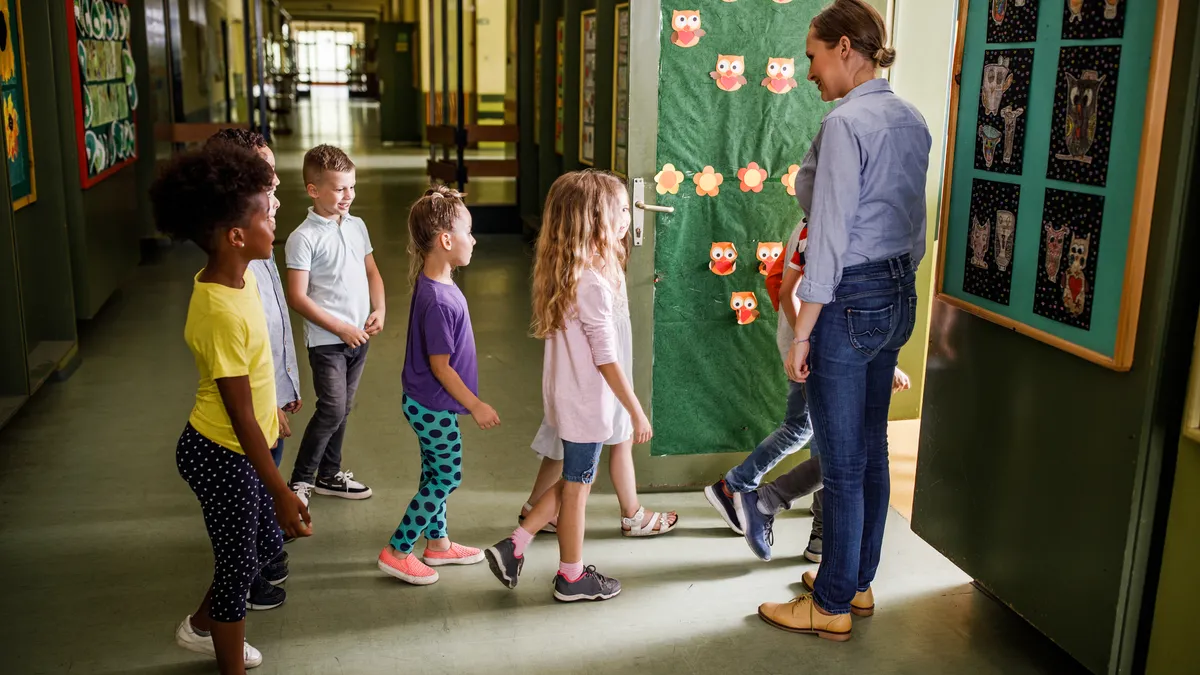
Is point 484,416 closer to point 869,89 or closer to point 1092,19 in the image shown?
point 869,89

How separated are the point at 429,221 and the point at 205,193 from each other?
2.45 feet

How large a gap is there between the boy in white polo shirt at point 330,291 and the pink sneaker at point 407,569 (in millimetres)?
594

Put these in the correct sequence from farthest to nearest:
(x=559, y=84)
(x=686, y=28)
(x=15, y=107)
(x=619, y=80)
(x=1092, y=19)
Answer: (x=559, y=84)
(x=619, y=80)
(x=15, y=107)
(x=686, y=28)
(x=1092, y=19)

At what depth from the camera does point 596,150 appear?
23.2 ft

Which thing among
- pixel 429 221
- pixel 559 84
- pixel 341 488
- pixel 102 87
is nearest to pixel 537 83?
pixel 559 84

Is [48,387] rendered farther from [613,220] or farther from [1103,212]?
[1103,212]

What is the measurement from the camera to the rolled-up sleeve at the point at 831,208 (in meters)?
2.52

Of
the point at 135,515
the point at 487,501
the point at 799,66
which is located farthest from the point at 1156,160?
the point at 135,515

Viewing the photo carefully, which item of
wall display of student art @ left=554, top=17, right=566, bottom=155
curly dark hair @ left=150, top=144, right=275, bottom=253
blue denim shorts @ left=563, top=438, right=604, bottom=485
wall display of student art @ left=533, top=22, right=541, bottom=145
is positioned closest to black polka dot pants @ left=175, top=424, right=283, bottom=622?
curly dark hair @ left=150, top=144, right=275, bottom=253

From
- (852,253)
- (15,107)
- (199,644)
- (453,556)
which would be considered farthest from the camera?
(15,107)

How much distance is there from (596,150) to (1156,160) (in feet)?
16.7

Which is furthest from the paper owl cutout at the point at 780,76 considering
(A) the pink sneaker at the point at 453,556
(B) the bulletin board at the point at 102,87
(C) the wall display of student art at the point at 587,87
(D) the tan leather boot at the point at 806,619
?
(B) the bulletin board at the point at 102,87

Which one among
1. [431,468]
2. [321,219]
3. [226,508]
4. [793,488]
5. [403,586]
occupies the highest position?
[321,219]

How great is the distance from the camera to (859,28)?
2594 mm
